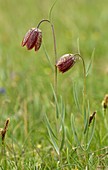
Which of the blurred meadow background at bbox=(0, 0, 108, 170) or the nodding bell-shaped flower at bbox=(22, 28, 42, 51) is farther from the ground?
the nodding bell-shaped flower at bbox=(22, 28, 42, 51)

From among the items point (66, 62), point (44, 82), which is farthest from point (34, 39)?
point (44, 82)

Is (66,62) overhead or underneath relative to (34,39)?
underneath

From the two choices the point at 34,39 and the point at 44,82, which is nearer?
the point at 34,39

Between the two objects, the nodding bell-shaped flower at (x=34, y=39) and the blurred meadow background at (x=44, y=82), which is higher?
the nodding bell-shaped flower at (x=34, y=39)

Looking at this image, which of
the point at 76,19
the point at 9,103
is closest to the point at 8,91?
the point at 9,103

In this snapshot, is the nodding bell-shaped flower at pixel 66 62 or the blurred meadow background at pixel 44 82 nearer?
the nodding bell-shaped flower at pixel 66 62

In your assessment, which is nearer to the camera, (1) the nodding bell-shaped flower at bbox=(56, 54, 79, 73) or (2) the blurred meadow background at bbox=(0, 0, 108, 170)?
(1) the nodding bell-shaped flower at bbox=(56, 54, 79, 73)

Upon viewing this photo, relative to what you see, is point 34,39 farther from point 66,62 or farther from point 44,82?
point 44,82

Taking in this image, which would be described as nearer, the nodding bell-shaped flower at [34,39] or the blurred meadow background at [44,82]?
the nodding bell-shaped flower at [34,39]

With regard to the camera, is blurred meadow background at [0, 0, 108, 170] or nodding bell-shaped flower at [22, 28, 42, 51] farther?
blurred meadow background at [0, 0, 108, 170]
